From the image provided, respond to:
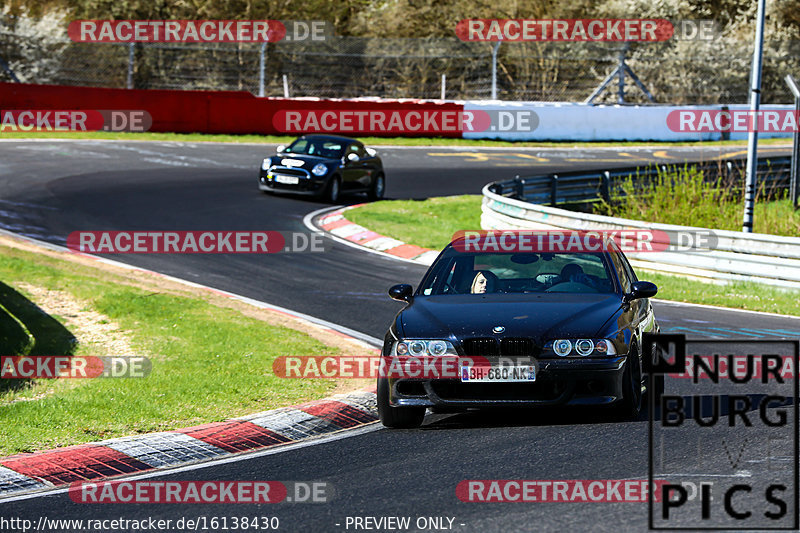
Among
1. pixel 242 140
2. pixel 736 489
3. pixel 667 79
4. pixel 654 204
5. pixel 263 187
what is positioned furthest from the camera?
pixel 667 79

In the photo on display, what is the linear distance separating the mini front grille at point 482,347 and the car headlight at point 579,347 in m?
0.36

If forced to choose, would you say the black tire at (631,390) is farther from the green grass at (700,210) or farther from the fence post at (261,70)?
the fence post at (261,70)

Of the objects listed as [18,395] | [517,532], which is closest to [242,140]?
[18,395]

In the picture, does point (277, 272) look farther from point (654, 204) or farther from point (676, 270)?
point (654, 204)

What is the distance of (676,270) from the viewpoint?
17.4m

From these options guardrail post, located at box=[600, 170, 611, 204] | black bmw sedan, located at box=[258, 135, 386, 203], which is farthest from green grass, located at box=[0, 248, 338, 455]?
guardrail post, located at box=[600, 170, 611, 204]

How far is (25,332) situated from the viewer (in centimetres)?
1245

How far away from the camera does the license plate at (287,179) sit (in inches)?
990

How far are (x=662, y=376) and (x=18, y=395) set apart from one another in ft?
18.3

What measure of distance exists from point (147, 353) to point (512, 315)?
4.92 meters

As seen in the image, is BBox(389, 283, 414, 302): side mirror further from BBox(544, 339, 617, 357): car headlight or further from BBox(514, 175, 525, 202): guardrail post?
BBox(514, 175, 525, 202): guardrail post

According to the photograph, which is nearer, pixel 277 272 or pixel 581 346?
pixel 581 346

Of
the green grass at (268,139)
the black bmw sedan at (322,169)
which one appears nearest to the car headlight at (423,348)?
the black bmw sedan at (322,169)

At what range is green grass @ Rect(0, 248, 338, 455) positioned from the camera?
29.2 feet
